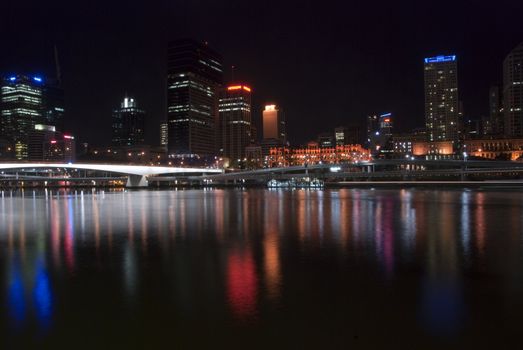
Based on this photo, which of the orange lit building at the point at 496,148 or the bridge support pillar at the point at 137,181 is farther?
the orange lit building at the point at 496,148

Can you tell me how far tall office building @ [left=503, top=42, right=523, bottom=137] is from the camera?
7402 inches

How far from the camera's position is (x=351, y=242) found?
1692 cm

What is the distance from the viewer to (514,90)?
18962 cm

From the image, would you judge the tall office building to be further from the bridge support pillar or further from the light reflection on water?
the light reflection on water

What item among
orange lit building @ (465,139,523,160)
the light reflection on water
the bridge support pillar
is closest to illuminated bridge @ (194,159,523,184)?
the bridge support pillar

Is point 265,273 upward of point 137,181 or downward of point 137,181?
downward

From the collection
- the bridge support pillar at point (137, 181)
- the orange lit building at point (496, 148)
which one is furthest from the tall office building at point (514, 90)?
the bridge support pillar at point (137, 181)

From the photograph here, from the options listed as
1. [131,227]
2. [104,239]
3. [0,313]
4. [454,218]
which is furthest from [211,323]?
[454,218]

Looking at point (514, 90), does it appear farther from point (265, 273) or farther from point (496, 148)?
point (265, 273)

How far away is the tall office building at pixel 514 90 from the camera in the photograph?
188m

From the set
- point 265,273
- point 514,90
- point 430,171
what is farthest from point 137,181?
point 514,90

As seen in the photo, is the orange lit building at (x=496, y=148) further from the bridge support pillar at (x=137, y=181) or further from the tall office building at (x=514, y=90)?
the bridge support pillar at (x=137, y=181)

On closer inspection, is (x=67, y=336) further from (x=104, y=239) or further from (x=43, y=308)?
(x=104, y=239)

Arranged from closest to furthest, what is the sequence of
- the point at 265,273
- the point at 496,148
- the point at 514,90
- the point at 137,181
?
the point at 265,273, the point at 137,181, the point at 496,148, the point at 514,90
